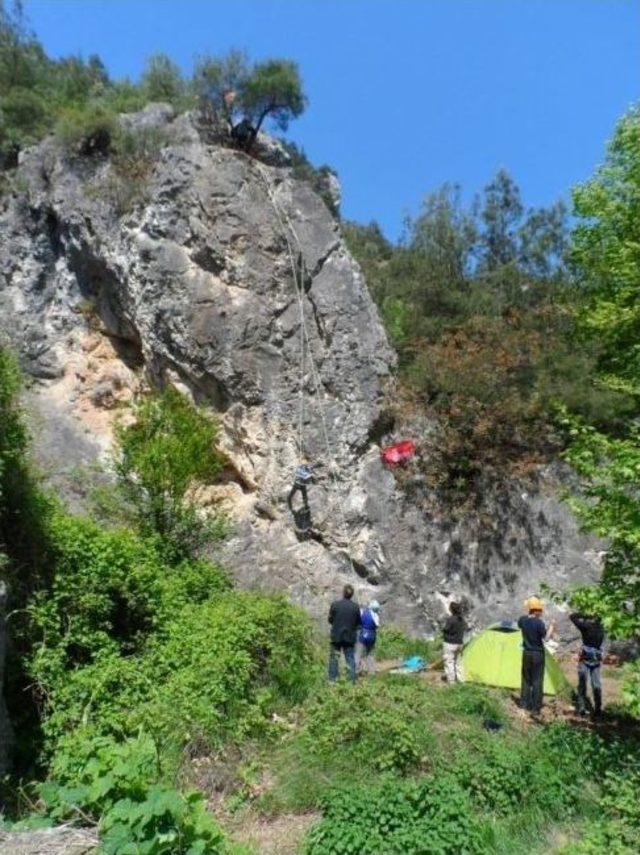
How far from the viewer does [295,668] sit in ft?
33.0

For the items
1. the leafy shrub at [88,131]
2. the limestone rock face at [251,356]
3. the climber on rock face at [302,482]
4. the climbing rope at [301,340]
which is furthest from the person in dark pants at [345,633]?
the leafy shrub at [88,131]

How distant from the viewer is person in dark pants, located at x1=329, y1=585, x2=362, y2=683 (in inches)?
410

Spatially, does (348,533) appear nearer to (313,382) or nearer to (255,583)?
(255,583)

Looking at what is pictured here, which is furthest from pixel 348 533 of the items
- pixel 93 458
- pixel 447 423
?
pixel 93 458

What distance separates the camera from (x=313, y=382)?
16.9 meters

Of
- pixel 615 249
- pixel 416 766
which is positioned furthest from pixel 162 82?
pixel 416 766

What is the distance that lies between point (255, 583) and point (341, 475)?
2.96 meters

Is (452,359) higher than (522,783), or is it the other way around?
(452,359)

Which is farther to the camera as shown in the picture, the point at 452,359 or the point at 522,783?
the point at 452,359

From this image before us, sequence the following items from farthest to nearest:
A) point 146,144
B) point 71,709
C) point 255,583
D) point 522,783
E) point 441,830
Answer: point 146,144 < point 255,583 < point 71,709 < point 522,783 < point 441,830

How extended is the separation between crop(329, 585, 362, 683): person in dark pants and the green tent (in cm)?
175

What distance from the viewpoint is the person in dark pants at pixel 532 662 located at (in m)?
9.85

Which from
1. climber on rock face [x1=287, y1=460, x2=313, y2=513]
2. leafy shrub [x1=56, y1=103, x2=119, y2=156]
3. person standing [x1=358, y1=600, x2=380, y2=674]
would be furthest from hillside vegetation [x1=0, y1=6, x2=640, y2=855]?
leafy shrub [x1=56, y1=103, x2=119, y2=156]

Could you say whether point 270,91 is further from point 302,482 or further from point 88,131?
point 302,482
